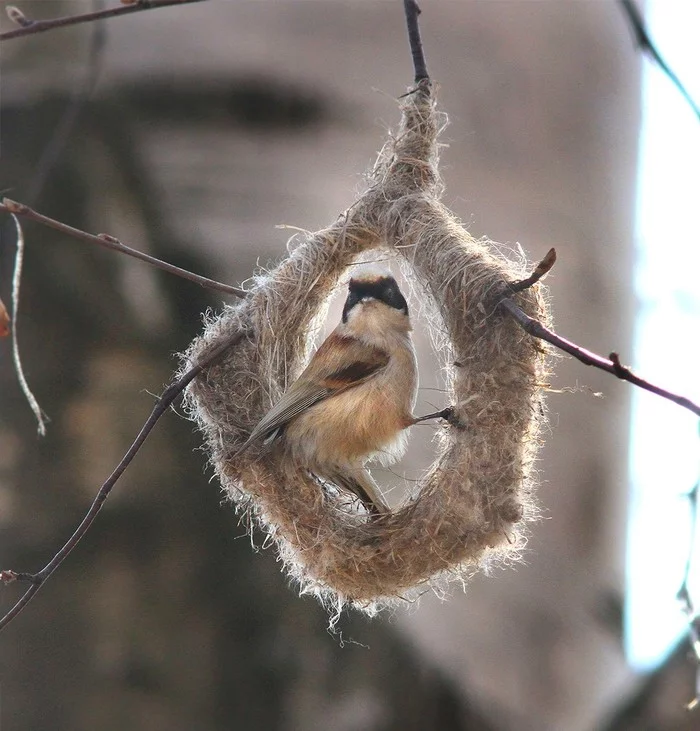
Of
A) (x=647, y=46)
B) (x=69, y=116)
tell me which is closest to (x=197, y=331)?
(x=69, y=116)

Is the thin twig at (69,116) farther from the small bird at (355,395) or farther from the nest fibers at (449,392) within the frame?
the small bird at (355,395)

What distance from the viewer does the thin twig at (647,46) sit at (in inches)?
47.3

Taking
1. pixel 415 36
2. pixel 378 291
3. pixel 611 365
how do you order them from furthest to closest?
pixel 378 291 → pixel 415 36 → pixel 611 365

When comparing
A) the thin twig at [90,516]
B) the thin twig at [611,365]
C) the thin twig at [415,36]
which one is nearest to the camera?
the thin twig at [611,365]

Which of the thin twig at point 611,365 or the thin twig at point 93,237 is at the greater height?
the thin twig at point 93,237

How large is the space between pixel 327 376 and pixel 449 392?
1.03 feet

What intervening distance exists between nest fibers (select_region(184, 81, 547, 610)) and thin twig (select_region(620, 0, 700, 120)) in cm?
52

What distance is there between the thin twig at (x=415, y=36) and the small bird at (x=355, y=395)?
1.71 feet

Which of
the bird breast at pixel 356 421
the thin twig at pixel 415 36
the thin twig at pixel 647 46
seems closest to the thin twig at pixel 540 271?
the thin twig at pixel 647 46

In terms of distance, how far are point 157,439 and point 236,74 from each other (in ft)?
4.77

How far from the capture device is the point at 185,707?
10.4 feet

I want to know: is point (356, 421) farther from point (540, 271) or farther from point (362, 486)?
point (540, 271)

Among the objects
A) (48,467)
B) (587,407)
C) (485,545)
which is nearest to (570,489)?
(587,407)

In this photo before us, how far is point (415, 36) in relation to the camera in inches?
75.2
